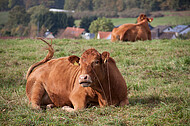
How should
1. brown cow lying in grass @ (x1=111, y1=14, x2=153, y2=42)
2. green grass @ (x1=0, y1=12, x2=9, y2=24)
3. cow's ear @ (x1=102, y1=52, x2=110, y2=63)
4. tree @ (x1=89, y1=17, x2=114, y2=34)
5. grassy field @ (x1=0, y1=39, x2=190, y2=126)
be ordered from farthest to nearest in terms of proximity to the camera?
tree @ (x1=89, y1=17, x2=114, y2=34), green grass @ (x1=0, y1=12, x2=9, y2=24), brown cow lying in grass @ (x1=111, y1=14, x2=153, y2=42), cow's ear @ (x1=102, y1=52, x2=110, y2=63), grassy field @ (x1=0, y1=39, x2=190, y2=126)

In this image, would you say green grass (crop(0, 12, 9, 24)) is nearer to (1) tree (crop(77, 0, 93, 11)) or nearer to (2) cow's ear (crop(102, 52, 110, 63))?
(1) tree (crop(77, 0, 93, 11))

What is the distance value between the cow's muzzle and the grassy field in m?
0.57

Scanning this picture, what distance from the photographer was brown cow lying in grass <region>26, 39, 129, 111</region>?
4732 mm

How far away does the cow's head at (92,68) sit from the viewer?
14.6 ft

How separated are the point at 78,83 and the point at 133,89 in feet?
6.15

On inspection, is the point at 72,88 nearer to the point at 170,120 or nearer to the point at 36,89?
the point at 36,89

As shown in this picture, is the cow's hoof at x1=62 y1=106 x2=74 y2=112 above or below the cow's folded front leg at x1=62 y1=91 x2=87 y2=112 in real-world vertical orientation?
below

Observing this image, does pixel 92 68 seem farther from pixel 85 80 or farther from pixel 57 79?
pixel 57 79

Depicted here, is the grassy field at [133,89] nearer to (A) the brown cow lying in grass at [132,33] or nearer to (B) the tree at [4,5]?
(A) the brown cow lying in grass at [132,33]

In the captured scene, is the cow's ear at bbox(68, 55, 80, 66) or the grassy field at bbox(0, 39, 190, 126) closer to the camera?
the grassy field at bbox(0, 39, 190, 126)

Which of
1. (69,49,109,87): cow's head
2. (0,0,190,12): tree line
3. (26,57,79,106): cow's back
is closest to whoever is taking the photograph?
(69,49,109,87): cow's head

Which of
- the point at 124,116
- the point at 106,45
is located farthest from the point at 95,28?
the point at 124,116

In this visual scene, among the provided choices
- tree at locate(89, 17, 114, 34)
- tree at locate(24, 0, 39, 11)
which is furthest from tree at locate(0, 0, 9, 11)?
tree at locate(89, 17, 114, 34)

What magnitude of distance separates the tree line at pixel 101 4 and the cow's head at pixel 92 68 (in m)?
67.6
